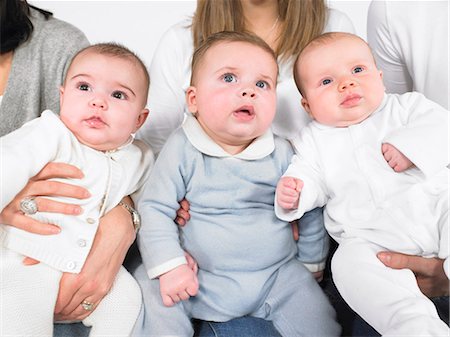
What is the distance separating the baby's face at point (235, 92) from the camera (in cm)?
146

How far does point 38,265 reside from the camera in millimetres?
1362

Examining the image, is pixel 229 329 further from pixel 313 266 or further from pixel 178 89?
pixel 178 89

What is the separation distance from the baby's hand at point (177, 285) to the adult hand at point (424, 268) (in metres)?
0.43

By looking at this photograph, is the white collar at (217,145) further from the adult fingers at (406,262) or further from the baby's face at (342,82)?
the adult fingers at (406,262)

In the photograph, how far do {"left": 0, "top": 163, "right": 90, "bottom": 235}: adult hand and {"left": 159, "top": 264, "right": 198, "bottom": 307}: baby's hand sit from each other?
25 centimetres

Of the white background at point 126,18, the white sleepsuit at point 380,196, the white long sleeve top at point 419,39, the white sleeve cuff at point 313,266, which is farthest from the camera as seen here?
the white background at point 126,18

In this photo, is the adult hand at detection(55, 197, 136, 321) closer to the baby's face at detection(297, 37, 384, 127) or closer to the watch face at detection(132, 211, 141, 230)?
the watch face at detection(132, 211, 141, 230)

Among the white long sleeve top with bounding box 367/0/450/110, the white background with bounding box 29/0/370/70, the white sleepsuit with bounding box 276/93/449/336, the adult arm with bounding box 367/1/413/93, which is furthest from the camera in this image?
the white background with bounding box 29/0/370/70

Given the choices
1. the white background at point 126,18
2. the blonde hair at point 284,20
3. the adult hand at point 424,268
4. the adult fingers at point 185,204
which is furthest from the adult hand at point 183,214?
the white background at point 126,18

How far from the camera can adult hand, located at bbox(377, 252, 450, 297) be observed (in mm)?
1377

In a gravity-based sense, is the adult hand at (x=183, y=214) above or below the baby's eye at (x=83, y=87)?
below

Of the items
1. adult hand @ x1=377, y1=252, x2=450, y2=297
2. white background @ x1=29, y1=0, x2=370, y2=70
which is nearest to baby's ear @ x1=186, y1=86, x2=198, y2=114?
adult hand @ x1=377, y1=252, x2=450, y2=297

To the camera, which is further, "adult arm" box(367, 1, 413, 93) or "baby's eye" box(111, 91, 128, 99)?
"adult arm" box(367, 1, 413, 93)

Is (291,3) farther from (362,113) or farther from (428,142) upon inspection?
(428,142)
